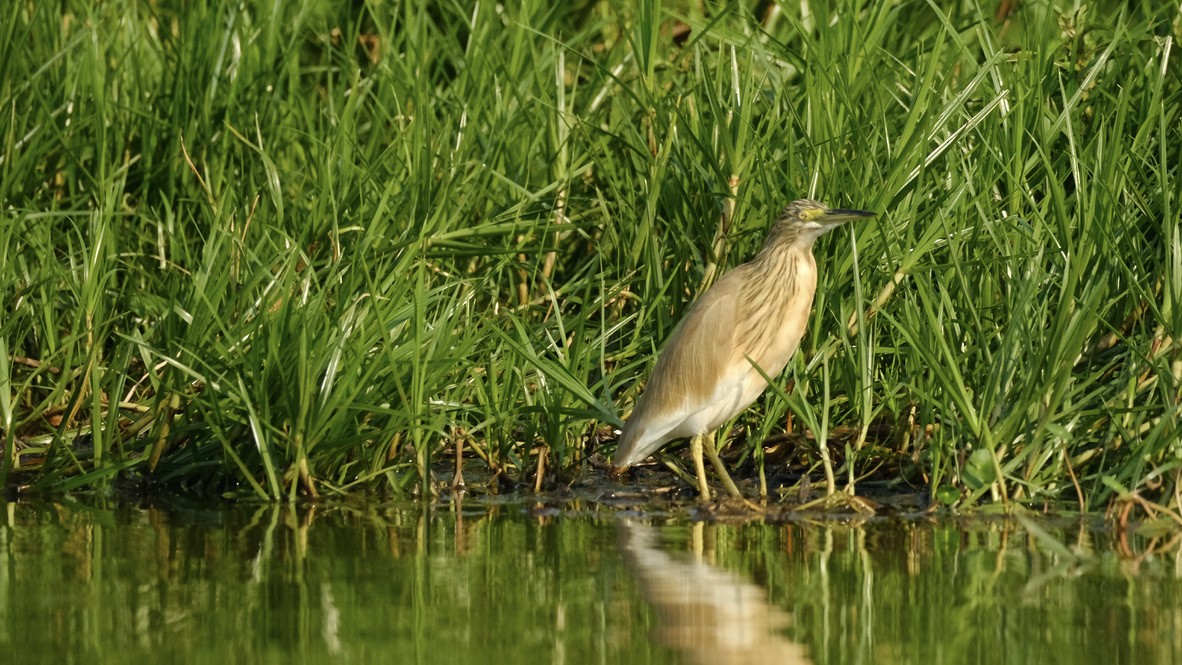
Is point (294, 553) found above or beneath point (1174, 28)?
beneath

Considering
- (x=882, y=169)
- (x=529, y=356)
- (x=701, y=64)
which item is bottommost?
(x=529, y=356)

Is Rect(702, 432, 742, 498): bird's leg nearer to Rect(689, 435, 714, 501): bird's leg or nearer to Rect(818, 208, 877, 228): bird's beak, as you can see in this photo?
Rect(689, 435, 714, 501): bird's leg

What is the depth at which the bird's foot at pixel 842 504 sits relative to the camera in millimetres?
5246

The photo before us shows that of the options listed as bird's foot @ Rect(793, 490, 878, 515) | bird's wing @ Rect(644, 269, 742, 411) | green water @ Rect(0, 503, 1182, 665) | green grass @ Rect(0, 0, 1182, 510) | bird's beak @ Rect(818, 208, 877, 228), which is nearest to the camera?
green water @ Rect(0, 503, 1182, 665)

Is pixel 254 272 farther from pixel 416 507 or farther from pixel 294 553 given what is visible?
pixel 294 553

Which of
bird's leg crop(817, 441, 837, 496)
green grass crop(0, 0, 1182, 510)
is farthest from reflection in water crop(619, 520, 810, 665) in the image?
green grass crop(0, 0, 1182, 510)

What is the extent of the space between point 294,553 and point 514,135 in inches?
108

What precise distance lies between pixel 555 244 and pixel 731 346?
1249 millimetres

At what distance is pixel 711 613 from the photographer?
4000 mm

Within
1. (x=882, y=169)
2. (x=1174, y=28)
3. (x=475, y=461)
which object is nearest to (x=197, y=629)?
(x=475, y=461)

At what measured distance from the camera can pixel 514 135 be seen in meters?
6.97

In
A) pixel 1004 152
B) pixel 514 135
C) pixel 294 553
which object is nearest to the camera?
pixel 294 553

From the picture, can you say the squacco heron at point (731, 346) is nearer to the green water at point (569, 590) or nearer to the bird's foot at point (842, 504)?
the bird's foot at point (842, 504)

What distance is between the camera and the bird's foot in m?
5.25
